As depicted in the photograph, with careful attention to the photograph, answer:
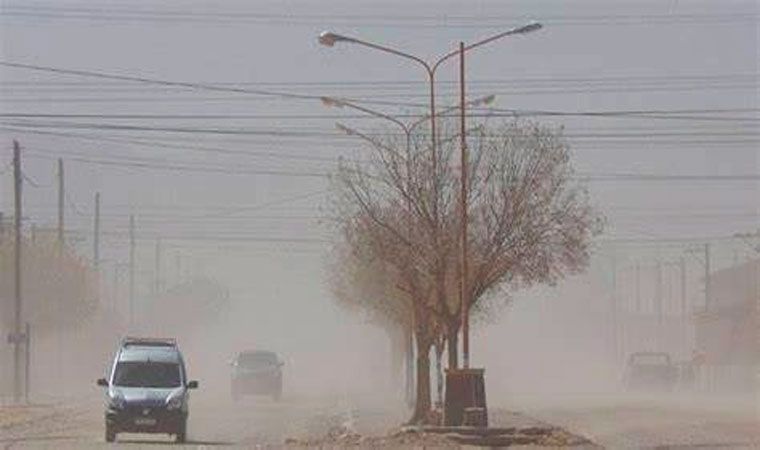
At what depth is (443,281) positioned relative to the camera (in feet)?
170

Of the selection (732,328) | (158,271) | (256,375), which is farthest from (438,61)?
(158,271)

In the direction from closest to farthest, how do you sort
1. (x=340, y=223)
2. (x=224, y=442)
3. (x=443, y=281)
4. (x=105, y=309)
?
(x=224, y=442) → (x=443, y=281) → (x=340, y=223) → (x=105, y=309)

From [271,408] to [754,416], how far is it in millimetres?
19554

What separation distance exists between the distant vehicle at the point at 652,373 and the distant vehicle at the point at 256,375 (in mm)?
22909

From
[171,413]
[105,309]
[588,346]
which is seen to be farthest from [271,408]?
[588,346]

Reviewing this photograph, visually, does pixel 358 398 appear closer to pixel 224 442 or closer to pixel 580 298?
pixel 224 442

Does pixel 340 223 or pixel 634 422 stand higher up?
pixel 340 223

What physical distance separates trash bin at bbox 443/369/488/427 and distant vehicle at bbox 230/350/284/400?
113 feet

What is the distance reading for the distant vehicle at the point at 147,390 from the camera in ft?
146

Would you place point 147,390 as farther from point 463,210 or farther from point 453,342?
point 453,342

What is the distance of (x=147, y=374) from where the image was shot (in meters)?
46.8

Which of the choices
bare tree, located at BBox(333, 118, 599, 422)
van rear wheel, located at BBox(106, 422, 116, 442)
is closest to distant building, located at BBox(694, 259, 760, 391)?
bare tree, located at BBox(333, 118, 599, 422)

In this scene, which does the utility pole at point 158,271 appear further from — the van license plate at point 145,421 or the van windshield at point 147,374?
the van license plate at point 145,421

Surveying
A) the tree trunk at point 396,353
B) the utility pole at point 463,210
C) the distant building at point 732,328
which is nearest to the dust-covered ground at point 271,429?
the utility pole at point 463,210
